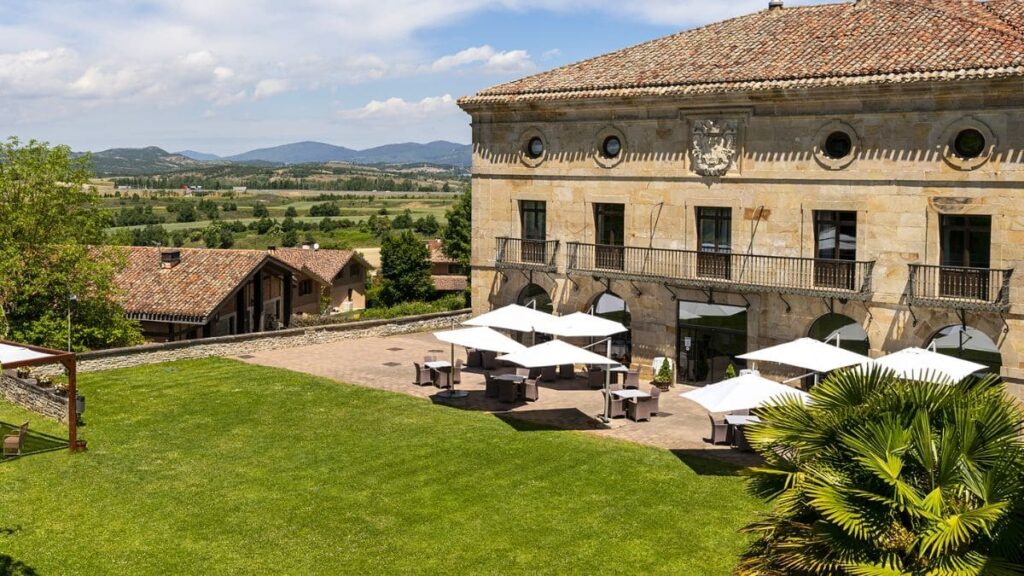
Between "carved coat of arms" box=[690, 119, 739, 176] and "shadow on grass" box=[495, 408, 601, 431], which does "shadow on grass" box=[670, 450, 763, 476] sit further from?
"carved coat of arms" box=[690, 119, 739, 176]

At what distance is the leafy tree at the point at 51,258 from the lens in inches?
1314

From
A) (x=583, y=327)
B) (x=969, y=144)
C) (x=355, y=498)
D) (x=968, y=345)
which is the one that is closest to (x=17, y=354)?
(x=355, y=498)

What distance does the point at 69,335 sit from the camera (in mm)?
32812

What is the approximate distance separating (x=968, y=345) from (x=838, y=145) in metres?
6.46

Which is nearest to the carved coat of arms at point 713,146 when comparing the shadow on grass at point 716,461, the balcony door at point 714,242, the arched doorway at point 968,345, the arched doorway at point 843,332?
the balcony door at point 714,242

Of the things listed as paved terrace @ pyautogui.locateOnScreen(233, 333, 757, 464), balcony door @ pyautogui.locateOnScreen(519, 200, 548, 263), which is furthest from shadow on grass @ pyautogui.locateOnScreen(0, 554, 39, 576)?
balcony door @ pyautogui.locateOnScreen(519, 200, 548, 263)

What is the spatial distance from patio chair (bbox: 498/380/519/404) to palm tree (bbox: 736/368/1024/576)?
51.1 feet

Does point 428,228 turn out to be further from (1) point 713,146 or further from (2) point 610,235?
(1) point 713,146

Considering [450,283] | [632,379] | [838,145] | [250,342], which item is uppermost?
[838,145]

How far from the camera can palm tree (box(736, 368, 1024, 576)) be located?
9.58 meters

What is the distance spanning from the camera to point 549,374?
31.0m

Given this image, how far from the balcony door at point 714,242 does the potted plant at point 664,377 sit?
3.06m

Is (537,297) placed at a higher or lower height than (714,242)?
lower

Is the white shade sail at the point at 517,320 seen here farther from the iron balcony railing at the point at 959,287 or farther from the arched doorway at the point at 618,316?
the iron balcony railing at the point at 959,287
